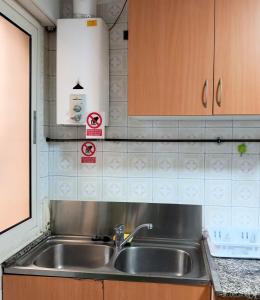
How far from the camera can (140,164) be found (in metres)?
2.01

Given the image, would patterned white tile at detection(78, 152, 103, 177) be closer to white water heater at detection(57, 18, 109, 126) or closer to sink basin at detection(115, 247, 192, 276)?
white water heater at detection(57, 18, 109, 126)

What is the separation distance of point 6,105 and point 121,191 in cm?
86

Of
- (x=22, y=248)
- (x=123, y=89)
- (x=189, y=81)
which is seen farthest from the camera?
(x=123, y=89)

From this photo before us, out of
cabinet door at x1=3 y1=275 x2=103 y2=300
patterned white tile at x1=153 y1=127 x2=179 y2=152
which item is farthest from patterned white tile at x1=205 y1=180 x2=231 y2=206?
cabinet door at x1=3 y1=275 x2=103 y2=300

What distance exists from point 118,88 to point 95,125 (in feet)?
1.02

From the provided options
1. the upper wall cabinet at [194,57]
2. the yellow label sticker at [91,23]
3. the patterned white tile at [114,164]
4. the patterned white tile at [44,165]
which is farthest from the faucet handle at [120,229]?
the yellow label sticker at [91,23]

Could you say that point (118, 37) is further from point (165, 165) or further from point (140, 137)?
point (165, 165)

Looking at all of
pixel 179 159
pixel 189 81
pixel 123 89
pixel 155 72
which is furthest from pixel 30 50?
pixel 179 159

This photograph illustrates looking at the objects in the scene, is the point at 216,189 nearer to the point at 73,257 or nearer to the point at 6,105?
the point at 73,257

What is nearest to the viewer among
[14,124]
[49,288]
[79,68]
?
[49,288]

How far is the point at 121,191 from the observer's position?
2.03m

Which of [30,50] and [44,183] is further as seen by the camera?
[44,183]

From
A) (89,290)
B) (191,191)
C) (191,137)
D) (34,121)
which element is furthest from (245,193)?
(34,121)

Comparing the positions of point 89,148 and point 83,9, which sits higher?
point 83,9
